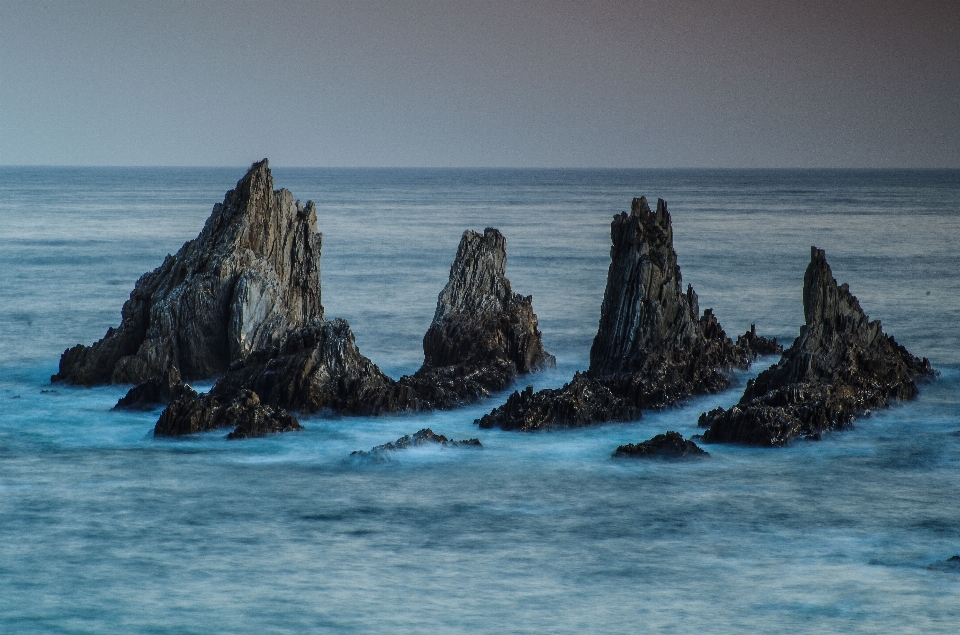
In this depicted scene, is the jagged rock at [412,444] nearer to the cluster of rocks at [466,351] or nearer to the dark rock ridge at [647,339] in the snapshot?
the cluster of rocks at [466,351]

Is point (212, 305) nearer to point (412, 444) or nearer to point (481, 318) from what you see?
point (481, 318)

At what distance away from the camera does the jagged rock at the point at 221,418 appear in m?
24.0

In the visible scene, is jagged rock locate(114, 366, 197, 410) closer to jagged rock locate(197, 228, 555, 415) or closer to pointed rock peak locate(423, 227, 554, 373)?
jagged rock locate(197, 228, 555, 415)

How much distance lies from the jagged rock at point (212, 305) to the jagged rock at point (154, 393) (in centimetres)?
193

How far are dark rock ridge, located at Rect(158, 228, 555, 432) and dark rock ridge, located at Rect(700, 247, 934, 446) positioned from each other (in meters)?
5.76

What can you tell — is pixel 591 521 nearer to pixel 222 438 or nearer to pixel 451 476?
pixel 451 476

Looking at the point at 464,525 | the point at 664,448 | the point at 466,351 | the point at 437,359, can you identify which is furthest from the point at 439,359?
the point at 464,525

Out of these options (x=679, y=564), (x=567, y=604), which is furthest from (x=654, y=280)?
(x=567, y=604)

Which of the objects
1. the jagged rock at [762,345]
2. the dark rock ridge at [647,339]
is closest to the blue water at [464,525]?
the dark rock ridge at [647,339]

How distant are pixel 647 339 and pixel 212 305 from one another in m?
9.91

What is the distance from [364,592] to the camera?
16.4m

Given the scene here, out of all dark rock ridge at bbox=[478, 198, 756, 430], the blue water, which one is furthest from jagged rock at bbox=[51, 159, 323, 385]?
dark rock ridge at bbox=[478, 198, 756, 430]

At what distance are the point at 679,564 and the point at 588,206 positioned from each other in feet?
394

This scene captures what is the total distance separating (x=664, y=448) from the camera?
891 inches
